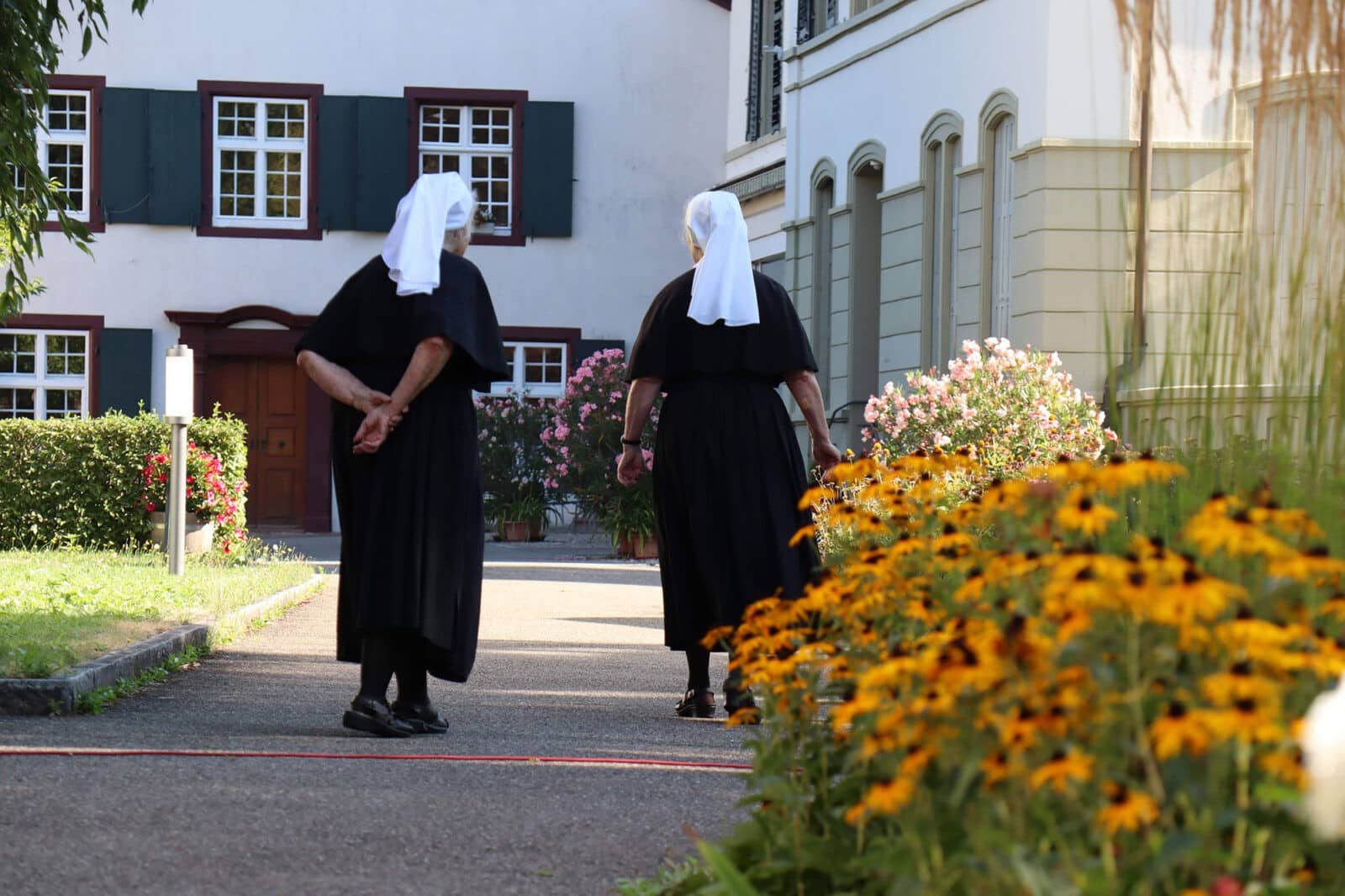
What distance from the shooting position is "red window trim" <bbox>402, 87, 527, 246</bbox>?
80.4 ft

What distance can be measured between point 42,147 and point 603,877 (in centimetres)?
2204

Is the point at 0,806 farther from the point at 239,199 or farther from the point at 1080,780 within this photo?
the point at 239,199

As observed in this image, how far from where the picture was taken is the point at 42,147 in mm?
24391

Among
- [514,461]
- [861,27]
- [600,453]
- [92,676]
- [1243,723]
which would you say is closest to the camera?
[1243,723]

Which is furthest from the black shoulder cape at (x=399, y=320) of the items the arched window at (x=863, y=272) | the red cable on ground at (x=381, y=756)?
the arched window at (x=863, y=272)

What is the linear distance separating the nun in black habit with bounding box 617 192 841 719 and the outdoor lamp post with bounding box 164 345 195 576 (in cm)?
616

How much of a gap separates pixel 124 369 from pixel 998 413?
46.3ft

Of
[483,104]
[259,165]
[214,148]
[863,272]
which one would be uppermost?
[483,104]

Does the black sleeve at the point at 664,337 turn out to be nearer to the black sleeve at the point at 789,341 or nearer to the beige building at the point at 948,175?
the black sleeve at the point at 789,341

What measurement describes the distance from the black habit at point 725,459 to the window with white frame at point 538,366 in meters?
17.6

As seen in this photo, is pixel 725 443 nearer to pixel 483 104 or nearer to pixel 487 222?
pixel 487 222

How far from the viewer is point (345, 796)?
502 cm

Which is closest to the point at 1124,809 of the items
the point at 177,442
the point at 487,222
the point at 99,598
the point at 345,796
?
the point at 345,796

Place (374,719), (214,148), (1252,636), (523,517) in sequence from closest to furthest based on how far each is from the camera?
(1252,636) < (374,719) < (523,517) < (214,148)
